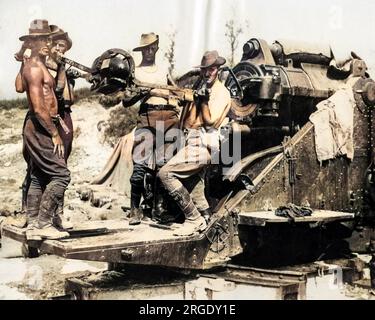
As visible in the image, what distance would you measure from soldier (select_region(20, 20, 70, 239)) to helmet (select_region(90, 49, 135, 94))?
40 centimetres

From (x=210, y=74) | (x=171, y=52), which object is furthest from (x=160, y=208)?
(x=171, y=52)

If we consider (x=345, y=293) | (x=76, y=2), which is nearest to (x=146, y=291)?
(x=345, y=293)

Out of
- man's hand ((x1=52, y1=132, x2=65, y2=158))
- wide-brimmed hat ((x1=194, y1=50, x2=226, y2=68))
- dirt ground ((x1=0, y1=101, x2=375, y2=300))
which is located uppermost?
wide-brimmed hat ((x1=194, y1=50, x2=226, y2=68))

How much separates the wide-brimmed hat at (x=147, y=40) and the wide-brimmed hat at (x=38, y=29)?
1.06m

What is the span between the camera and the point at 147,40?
671 cm

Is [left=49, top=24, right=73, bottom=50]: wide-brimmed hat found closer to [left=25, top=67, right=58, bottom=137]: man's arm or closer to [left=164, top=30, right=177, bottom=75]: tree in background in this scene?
[left=25, top=67, right=58, bottom=137]: man's arm

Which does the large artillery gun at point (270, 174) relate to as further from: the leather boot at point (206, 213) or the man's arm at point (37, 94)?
the man's arm at point (37, 94)

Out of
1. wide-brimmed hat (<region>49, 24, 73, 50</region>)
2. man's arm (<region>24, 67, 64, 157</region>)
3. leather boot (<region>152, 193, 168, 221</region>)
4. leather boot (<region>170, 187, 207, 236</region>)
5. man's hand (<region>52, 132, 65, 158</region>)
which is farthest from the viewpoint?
leather boot (<region>152, 193, 168, 221</region>)

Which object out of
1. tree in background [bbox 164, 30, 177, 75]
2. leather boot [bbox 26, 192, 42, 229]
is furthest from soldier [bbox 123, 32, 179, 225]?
leather boot [bbox 26, 192, 42, 229]

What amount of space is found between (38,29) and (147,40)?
3.85 ft

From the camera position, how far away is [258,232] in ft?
22.2

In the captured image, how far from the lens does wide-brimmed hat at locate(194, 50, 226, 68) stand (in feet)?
20.3
